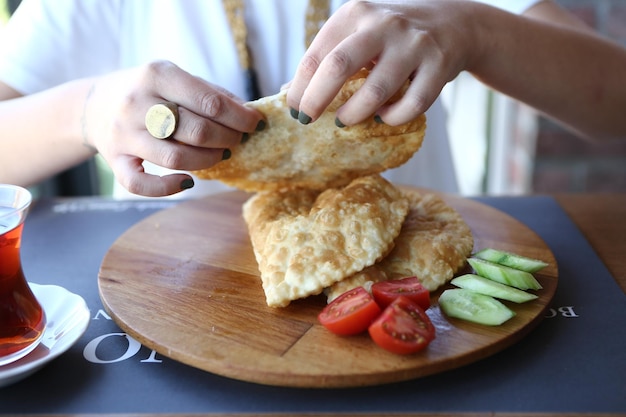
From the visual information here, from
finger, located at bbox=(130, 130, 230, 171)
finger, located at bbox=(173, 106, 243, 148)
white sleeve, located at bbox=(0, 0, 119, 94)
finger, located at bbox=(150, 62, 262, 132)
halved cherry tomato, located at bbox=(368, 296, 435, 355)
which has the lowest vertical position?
halved cherry tomato, located at bbox=(368, 296, 435, 355)

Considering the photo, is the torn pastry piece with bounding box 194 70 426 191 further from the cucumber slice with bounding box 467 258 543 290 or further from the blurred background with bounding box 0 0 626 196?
the blurred background with bounding box 0 0 626 196

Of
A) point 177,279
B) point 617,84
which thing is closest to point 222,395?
point 177,279

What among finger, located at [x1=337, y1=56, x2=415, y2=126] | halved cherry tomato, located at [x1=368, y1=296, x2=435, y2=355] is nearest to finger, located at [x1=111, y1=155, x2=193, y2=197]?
finger, located at [x1=337, y1=56, x2=415, y2=126]

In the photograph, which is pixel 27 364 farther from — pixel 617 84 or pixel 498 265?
pixel 617 84

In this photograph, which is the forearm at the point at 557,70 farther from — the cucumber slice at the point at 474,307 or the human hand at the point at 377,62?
the cucumber slice at the point at 474,307

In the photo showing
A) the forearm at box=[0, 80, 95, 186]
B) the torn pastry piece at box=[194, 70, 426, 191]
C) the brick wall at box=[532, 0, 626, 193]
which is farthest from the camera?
the brick wall at box=[532, 0, 626, 193]

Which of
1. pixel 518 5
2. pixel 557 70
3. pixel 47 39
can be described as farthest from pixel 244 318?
pixel 518 5

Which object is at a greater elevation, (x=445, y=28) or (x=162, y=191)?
(x=445, y=28)
